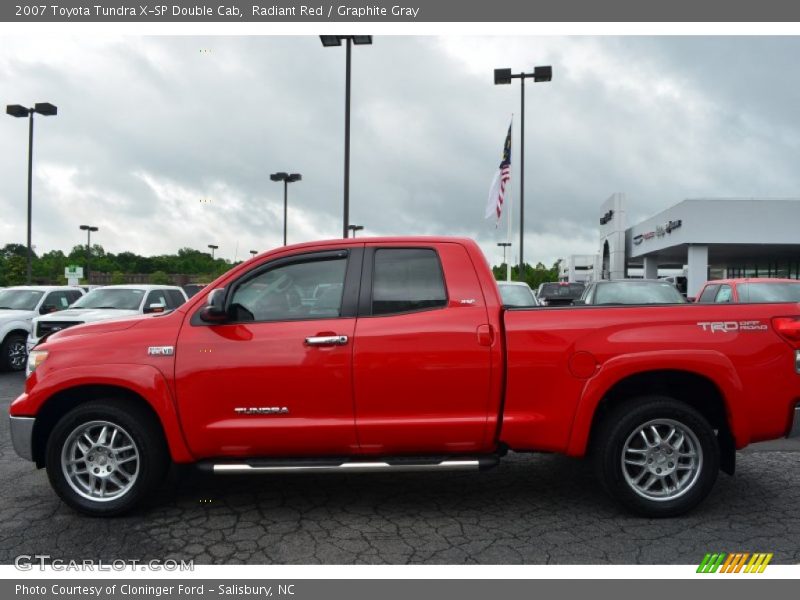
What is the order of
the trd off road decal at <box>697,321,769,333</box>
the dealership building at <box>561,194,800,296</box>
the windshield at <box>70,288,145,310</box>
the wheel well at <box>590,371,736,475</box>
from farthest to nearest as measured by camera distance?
1. the dealership building at <box>561,194,800,296</box>
2. the windshield at <box>70,288,145,310</box>
3. the wheel well at <box>590,371,736,475</box>
4. the trd off road decal at <box>697,321,769,333</box>

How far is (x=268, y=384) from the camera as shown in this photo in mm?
4180

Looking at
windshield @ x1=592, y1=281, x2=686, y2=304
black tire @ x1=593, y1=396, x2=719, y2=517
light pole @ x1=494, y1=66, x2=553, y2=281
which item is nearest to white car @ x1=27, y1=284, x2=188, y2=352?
windshield @ x1=592, y1=281, x2=686, y2=304

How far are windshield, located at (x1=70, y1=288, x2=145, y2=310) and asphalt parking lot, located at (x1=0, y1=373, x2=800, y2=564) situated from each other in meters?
7.00

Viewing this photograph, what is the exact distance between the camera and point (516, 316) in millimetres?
4238

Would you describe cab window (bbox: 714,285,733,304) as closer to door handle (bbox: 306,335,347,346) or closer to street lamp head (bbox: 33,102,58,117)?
door handle (bbox: 306,335,347,346)

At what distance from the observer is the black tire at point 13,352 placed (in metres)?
12.1

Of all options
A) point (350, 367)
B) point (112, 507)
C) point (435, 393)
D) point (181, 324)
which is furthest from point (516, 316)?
point (112, 507)

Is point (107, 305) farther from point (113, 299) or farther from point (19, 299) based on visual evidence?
point (19, 299)

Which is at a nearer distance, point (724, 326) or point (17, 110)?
point (724, 326)

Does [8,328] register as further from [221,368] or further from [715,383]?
[715,383]

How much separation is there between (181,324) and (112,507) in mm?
1348

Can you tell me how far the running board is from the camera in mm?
4125

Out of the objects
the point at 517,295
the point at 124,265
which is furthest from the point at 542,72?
the point at 124,265

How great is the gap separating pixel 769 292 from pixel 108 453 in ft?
36.9
